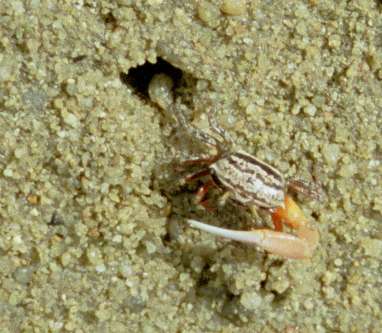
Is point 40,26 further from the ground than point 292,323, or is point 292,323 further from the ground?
point 40,26

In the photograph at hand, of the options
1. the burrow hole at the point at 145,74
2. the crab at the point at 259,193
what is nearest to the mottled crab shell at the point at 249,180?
the crab at the point at 259,193

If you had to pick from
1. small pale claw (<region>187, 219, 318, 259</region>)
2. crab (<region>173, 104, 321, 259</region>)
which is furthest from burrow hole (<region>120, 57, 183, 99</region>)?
small pale claw (<region>187, 219, 318, 259</region>)

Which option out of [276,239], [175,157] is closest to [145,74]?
[175,157]

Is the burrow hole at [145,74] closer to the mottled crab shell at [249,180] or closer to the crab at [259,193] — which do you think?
the crab at [259,193]

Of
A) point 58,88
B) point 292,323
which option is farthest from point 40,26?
point 292,323

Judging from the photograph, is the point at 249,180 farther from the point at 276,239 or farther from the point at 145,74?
the point at 145,74

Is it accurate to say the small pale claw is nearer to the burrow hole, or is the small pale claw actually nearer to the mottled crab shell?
the mottled crab shell

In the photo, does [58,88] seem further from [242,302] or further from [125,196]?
[242,302]
